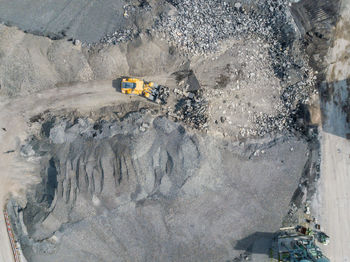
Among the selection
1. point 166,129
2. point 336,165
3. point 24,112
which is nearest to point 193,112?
point 166,129

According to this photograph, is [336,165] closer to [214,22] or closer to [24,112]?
[214,22]

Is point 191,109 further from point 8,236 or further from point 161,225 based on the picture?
point 8,236

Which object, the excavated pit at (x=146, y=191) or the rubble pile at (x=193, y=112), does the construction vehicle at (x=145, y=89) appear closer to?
the excavated pit at (x=146, y=191)

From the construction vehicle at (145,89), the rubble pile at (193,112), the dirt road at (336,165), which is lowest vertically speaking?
the dirt road at (336,165)

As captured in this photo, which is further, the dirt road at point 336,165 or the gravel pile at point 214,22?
the dirt road at point 336,165

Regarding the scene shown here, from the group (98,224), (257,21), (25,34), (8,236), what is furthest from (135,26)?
(8,236)

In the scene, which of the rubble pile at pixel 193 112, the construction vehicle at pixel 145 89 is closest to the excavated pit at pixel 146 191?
the rubble pile at pixel 193 112
